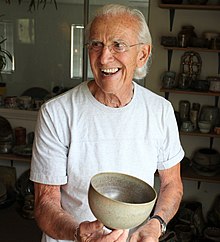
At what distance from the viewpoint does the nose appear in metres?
1.11

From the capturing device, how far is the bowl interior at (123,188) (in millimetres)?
997

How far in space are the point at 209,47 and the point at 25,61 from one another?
1573mm

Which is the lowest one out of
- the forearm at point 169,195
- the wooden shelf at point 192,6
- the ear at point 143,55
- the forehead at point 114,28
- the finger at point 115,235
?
the forearm at point 169,195

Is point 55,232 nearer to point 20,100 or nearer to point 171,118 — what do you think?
point 171,118

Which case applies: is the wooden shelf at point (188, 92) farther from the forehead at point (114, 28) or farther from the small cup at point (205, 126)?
the forehead at point (114, 28)

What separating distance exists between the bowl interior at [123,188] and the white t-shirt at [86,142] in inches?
7.4

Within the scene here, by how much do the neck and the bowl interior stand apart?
300 millimetres

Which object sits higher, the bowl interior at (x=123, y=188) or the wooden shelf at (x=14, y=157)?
the bowl interior at (x=123, y=188)

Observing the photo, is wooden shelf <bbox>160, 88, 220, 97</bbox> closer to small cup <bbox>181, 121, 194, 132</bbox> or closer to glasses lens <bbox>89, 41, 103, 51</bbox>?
small cup <bbox>181, 121, 194, 132</bbox>

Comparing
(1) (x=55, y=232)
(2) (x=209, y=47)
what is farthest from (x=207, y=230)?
(1) (x=55, y=232)

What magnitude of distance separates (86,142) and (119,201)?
1.09 feet

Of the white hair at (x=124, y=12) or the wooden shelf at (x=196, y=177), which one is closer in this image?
the white hair at (x=124, y=12)

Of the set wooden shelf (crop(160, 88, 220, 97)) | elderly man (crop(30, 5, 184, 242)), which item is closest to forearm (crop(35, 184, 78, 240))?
elderly man (crop(30, 5, 184, 242))

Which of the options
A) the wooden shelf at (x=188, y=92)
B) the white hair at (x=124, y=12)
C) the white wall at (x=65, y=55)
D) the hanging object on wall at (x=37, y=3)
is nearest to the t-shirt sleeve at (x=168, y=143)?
the white hair at (x=124, y=12)
